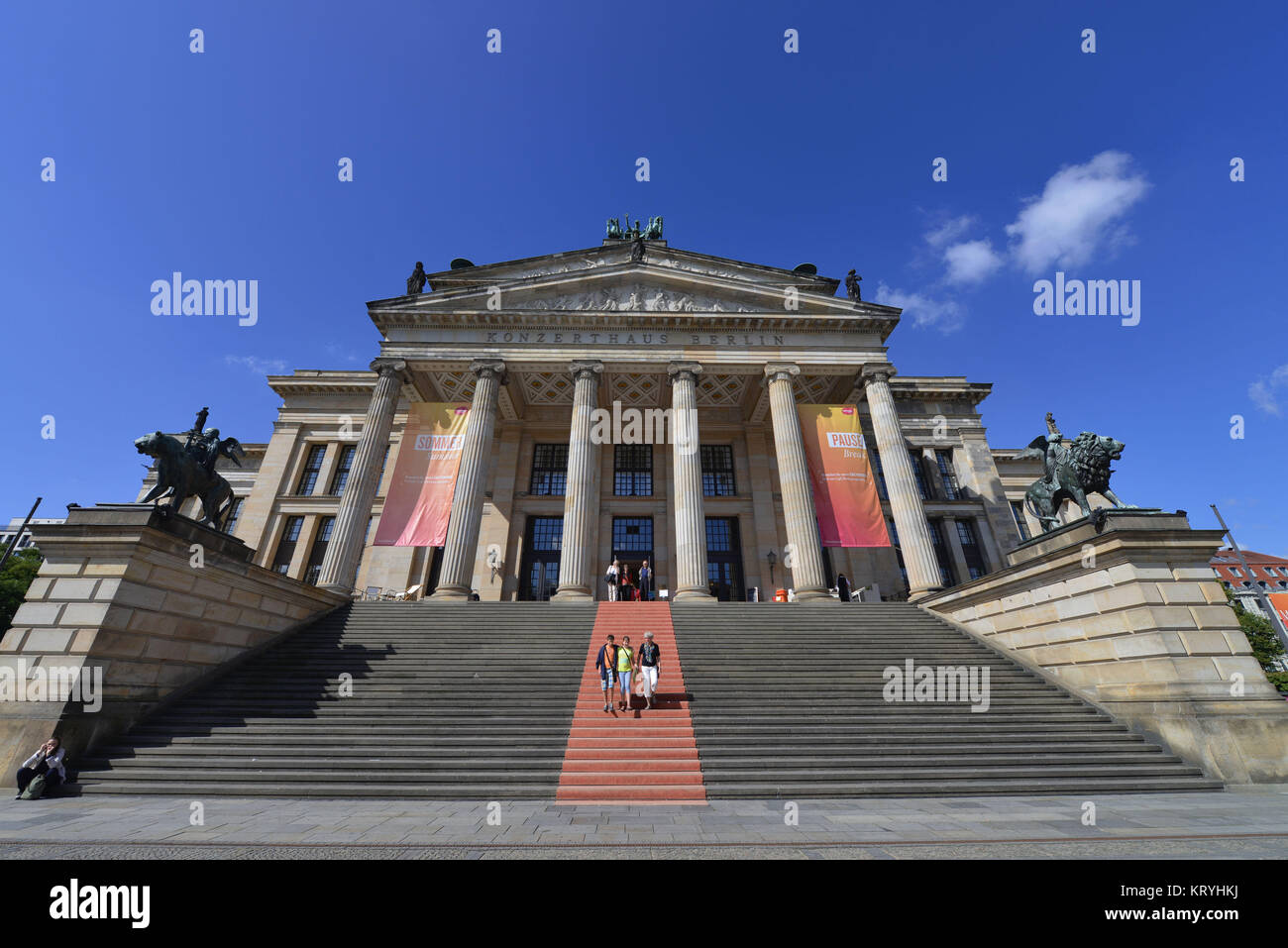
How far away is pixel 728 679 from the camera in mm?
11836

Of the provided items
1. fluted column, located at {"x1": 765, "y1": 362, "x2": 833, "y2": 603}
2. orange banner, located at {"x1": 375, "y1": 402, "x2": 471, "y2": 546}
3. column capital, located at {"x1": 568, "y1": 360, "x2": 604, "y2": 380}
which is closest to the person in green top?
fluted column, located at {"x1": 765, "y1": 362, "x2": 833, "y2": 603}

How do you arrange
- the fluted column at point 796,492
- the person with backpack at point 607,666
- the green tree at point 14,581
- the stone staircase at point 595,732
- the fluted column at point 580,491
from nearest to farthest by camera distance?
the stone staircase at point 595,732 → the person with backpack at point 607,666 → the fluted column at point 580,491 → the fluted column at point 796,492 → the green tree at point 14,581

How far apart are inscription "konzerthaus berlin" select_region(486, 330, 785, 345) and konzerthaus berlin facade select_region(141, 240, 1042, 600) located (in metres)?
0.11

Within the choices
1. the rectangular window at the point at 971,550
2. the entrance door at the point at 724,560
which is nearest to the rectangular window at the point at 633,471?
the entrance door at the point at 724,560

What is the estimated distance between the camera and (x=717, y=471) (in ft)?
91.9

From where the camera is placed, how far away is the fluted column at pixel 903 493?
63.4 feet

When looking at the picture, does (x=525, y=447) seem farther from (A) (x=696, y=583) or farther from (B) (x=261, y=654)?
(B) (x=261, y=654)

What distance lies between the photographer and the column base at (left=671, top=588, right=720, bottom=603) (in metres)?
18.0

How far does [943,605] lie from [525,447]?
20828 mm

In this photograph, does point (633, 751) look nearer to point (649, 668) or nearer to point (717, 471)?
point (649, 668)

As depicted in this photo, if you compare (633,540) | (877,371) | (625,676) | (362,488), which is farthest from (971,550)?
(362,488)

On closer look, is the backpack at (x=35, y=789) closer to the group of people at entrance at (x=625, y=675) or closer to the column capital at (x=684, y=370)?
the group of people at entrance at (x=625, y=675)

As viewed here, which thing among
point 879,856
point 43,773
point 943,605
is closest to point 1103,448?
point 943,605

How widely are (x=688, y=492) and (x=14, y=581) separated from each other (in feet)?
119
